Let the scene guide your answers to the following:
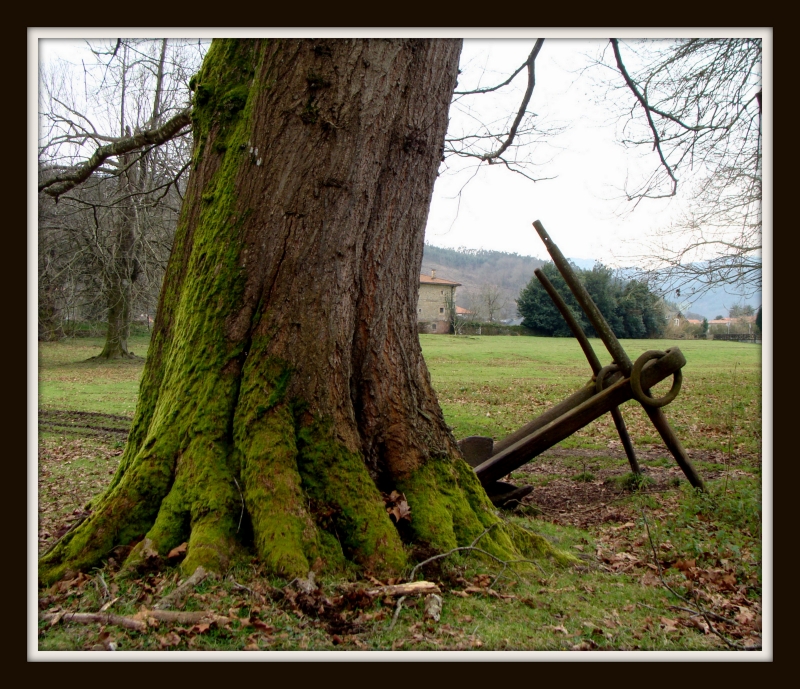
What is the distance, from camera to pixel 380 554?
3.71 metres

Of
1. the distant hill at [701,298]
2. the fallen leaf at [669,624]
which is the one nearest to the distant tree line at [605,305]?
the distant hill at [701,298]

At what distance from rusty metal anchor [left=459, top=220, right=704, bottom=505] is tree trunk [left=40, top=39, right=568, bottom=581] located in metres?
1.31

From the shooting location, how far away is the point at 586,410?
5742 millimetres

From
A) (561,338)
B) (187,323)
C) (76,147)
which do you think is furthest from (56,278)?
(561,338)

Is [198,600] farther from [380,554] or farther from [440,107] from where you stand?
[440,107]

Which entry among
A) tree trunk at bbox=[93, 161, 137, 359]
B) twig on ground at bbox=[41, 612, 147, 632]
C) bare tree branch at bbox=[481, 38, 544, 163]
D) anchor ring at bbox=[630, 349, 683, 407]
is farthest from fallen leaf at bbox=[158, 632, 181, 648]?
tree trunk at bbox=[93, 161, 137, 359]

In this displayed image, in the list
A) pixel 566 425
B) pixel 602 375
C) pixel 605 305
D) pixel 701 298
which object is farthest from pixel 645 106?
pixel 605 305

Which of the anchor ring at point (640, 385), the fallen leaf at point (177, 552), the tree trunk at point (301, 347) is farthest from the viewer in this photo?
the anchor ring at point (640, 385)

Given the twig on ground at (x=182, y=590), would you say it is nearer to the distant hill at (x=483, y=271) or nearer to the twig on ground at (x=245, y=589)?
the twig on ground at (x=245, y=589)

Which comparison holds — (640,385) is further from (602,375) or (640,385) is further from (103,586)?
(103,586)

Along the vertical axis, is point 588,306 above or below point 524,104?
below

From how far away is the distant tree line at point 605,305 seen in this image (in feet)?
44.4

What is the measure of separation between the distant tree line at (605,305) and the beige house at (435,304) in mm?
12456

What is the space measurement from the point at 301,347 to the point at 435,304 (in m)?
61.0
